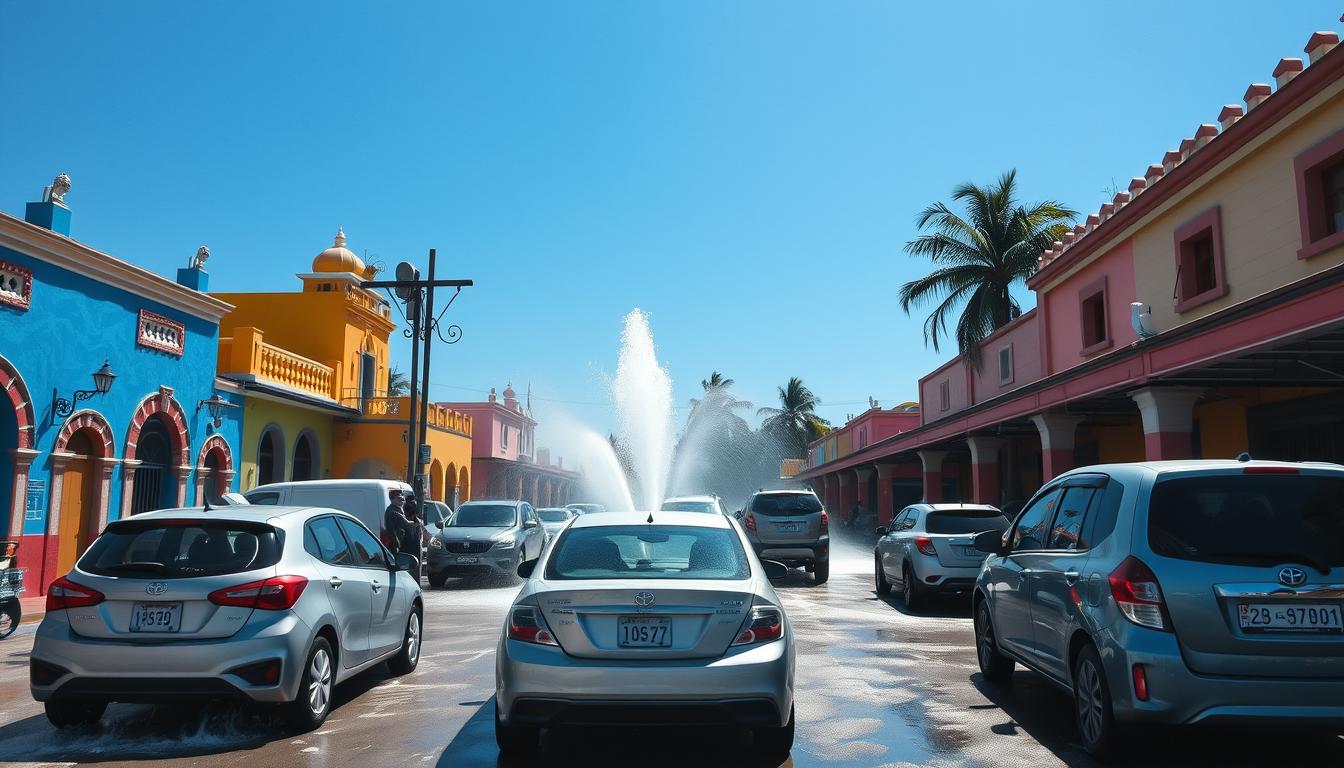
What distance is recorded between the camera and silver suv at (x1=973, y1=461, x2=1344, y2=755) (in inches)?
197

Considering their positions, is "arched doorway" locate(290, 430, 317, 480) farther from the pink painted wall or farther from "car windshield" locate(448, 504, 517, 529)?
the pink painted wall

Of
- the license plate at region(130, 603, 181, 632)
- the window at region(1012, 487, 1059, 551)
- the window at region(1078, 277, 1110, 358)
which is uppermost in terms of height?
the window at region(1078, 277, 1110, 358)

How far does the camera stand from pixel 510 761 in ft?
18.3

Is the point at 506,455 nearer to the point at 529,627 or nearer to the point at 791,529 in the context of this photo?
the point at 791,529

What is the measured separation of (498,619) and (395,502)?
3.47 m

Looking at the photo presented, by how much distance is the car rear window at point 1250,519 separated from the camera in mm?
5207

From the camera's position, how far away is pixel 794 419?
75188 mm

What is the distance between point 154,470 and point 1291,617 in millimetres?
19933

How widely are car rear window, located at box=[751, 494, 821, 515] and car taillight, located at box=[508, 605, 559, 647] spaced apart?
1285cm

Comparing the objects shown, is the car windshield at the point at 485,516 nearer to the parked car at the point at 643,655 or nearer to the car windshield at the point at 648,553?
the car windshield at the point at 648,553

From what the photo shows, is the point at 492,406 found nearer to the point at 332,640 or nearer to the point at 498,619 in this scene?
the point at 498,619

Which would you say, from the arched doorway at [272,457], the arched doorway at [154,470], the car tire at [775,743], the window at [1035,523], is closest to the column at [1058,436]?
the window at [1035,523]

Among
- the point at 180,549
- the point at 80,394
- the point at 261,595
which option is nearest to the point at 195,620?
the point at 261,595

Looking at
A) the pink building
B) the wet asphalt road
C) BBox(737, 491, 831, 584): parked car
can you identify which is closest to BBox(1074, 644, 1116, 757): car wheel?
the wet asphalt road
